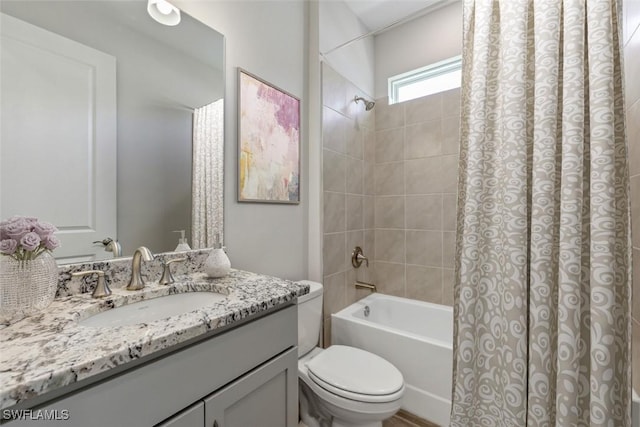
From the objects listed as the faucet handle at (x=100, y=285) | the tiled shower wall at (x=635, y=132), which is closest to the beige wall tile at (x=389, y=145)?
the tiled shower wall at (x=635, y=132)

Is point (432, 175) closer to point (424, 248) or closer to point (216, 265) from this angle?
point (424, 248)

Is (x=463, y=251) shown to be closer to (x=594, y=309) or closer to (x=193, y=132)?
(x=594, y=309)

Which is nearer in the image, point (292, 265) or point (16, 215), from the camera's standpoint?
point (16, 215)

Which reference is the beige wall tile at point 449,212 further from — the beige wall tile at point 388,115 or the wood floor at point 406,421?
the wood floor at point 406,421

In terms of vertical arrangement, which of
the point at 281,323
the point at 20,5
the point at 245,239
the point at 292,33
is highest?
the point at 292,33

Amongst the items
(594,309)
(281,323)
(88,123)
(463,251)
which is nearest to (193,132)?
(88,123)

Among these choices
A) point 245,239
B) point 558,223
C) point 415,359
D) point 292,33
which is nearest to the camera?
point 558,223

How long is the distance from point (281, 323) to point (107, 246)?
674 mm

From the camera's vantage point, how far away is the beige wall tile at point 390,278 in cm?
238

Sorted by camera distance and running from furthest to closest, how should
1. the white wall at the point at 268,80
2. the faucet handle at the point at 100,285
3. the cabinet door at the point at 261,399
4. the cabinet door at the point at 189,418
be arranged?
the white wall at the point at 268,80 < the faucet handle at the point at 100,285 < the cabinet door at the point at 261,399 < the cabinet door at the point at 189,418

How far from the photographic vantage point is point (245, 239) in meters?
1.49

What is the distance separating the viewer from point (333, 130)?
1992 millimetres
